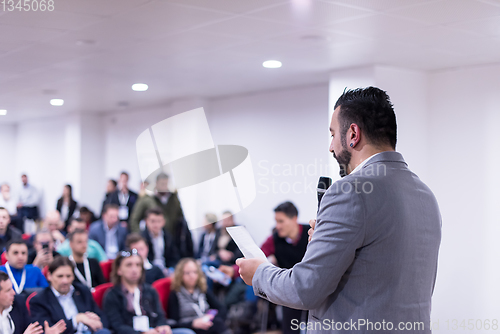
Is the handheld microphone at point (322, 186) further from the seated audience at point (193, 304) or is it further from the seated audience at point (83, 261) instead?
the seated audience at point (83, 261)

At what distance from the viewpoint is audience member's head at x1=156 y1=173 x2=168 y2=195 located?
7711 mm

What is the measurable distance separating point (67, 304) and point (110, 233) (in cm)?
276

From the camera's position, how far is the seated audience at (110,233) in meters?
6.43

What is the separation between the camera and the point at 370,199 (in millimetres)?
1393

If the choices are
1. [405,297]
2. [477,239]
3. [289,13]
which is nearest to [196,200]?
[477,239]

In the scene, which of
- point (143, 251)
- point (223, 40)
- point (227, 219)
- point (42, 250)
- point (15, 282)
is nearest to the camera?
point (15, 282)

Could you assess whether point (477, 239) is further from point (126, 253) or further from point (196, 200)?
point (196, 200)

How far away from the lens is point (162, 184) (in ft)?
25.7

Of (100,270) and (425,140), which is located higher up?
(425,140)

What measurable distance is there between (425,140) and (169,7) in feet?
10.8

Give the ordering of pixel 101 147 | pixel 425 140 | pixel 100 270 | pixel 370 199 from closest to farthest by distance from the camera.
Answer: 1. pixel 370 199
2. pixel 100 270
3. pixel 425 140
4. pixel 101 147

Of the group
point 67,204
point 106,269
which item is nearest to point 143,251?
point 106,269

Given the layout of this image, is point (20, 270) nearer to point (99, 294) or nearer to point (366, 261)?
point (99, 294)

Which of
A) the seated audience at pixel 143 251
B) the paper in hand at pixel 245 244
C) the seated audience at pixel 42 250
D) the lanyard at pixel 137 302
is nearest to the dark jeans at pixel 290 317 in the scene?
the lanyard at pixel 137 302
